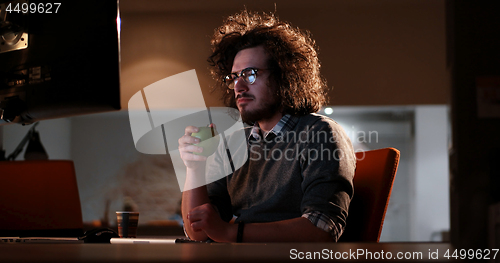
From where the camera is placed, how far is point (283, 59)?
5.40ft

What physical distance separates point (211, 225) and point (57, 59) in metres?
0.61

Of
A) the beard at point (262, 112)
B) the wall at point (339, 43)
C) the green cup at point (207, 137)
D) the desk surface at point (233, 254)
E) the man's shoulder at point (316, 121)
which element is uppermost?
the wall at point (339, 43)

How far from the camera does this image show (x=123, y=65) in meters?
3.63

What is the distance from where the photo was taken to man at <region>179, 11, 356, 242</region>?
114 centimetres

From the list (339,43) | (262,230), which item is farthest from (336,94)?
(262,230)

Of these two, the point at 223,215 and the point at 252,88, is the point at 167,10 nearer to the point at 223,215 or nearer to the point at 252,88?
the point at 252,88

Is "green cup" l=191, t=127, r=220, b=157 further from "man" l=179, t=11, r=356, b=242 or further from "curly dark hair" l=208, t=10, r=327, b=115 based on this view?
"curly dark hair" l=208, t=10, r=327, b=115

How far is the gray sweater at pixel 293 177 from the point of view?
1.16m

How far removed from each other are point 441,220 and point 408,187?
1.28 feet

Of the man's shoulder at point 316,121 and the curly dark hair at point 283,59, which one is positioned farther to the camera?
the curly dark hair at point 283,59

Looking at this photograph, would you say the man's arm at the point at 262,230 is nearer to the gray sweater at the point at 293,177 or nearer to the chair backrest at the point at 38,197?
the gray sweater at the point at 293,177

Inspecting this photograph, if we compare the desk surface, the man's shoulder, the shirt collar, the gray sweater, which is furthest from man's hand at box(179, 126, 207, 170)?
the desk surface

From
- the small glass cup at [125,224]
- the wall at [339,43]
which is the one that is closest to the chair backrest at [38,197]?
the small glass cup at [125,224]

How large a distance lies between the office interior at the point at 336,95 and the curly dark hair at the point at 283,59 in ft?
5.40
